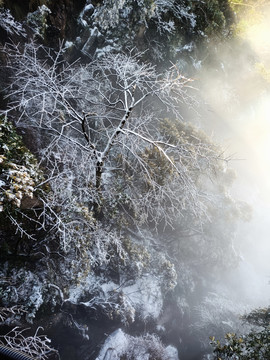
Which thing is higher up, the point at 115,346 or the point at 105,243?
the point at 105,243

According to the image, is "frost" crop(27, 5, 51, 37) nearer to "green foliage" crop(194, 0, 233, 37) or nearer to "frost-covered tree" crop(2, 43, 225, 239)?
"frost-covered tree" crop(2, 43, 225, 239)

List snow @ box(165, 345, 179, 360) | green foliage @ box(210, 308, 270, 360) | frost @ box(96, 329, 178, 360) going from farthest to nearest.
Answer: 1. snow @ box(165, 345, 179, 360)
2. frost @ box(96, 329, 178, 360)
3. green foliage @ box(210, 308, 270, 360)

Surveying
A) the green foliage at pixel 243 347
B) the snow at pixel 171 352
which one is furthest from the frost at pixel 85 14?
the snow at pixel 171 352

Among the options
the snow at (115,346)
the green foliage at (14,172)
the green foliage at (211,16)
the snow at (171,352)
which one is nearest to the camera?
the green foliage at (14,172)

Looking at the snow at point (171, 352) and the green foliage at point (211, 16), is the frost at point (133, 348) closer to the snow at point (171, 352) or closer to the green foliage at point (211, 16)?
the snow at point (171, 352)

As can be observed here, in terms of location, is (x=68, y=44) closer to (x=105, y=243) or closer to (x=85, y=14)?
(x=85, y=14)

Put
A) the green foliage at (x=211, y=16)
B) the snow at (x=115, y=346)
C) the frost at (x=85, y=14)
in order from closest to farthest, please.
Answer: the snow at (x=115, y=346)
the frost at (x=85, y=14)
the green foliage at (x=211, y=16)

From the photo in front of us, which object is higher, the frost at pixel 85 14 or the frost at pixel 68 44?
the frost at pixel 85 14

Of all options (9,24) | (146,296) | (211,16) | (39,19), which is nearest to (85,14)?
(39,19)

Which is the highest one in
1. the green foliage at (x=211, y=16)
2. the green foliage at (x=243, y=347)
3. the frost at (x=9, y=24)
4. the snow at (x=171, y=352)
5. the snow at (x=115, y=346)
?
the green foliage at (x=211, y=16)

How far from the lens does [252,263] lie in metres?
20.1

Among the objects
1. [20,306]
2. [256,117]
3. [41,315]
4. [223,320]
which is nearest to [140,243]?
[41,315]

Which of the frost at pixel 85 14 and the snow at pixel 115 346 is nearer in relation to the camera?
the snow at pixel 115 346

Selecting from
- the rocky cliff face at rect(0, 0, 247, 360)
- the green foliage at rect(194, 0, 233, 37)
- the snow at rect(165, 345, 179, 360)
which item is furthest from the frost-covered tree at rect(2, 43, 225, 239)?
the snow at rect(165, 345, 179, 360)
